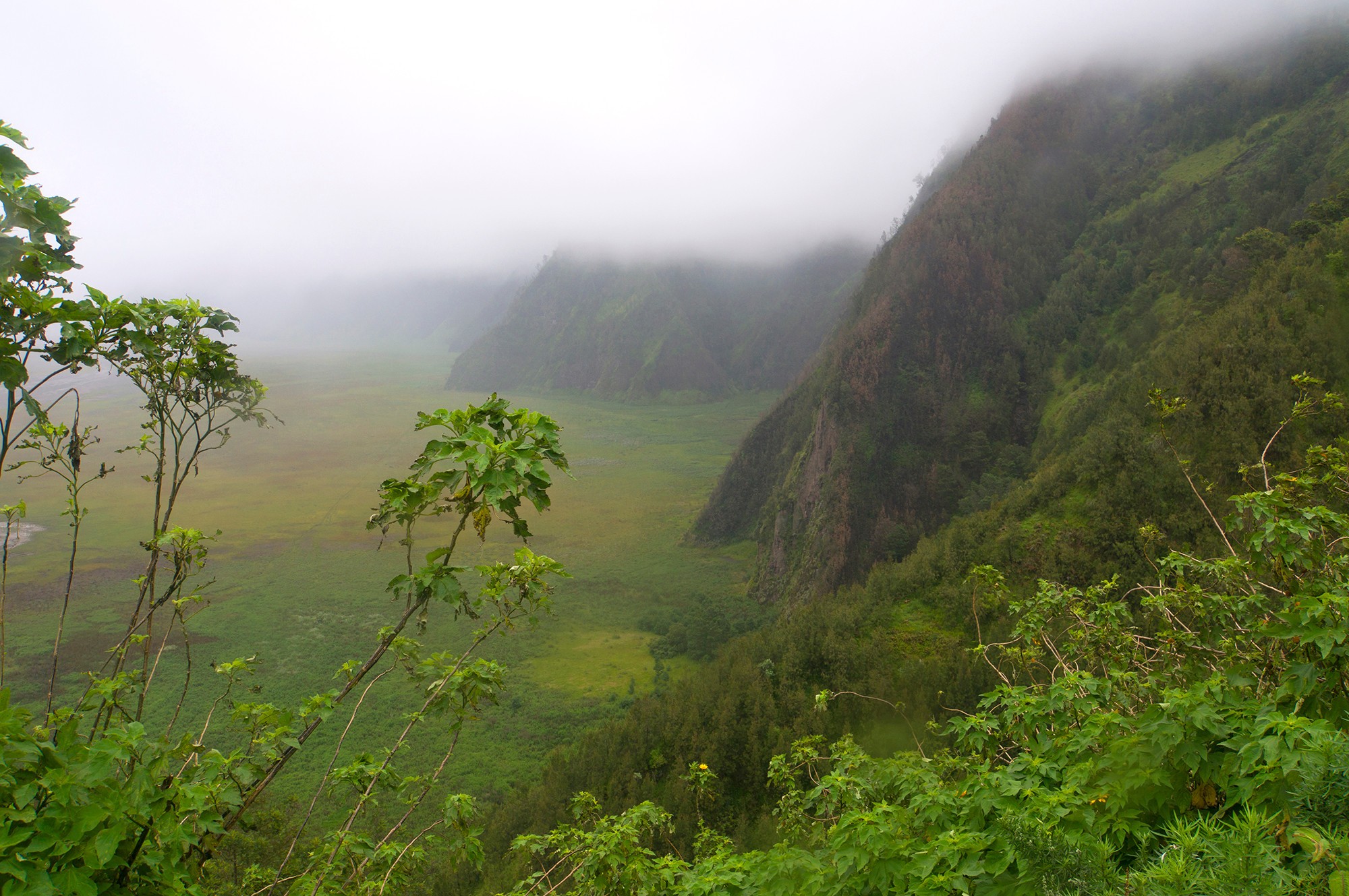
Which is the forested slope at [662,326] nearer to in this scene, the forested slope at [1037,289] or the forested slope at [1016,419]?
the forested slope at [1037,289]

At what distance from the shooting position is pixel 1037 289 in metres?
40.1

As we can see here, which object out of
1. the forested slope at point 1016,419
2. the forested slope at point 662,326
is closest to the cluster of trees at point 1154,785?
the forested slope at point 1016,419

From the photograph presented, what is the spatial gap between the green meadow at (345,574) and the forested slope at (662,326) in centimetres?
4113

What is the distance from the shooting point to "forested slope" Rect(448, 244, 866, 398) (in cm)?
12950

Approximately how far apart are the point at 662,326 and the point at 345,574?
104m

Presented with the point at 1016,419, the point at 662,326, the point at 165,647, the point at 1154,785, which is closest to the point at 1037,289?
the point at 1016,419

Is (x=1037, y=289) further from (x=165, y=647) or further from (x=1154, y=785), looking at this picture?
(x=165, y=647)

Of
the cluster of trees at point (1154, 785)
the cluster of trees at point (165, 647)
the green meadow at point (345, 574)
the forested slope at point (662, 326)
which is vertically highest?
the forested slope at point (662, 326)

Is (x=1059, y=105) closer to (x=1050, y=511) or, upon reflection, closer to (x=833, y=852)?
(x=1050, y=511)

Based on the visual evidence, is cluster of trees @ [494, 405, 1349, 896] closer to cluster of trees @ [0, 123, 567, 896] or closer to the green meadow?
cluster of trees @ [0, 123, 567, 896]

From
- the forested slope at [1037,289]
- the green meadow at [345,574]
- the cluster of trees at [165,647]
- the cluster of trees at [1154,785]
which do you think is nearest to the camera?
the cluster of trees at [165,647]

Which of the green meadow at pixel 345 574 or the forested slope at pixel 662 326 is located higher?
the forested slope at pixel 662 326

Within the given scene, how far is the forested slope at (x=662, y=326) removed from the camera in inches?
5098

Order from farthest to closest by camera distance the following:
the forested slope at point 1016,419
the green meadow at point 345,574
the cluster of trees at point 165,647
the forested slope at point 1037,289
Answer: the forested slope at point 1037,289 → the green meadow at point 345,574 → the forested slope at point 1016,419 → the cluster of trees at point 165,647
